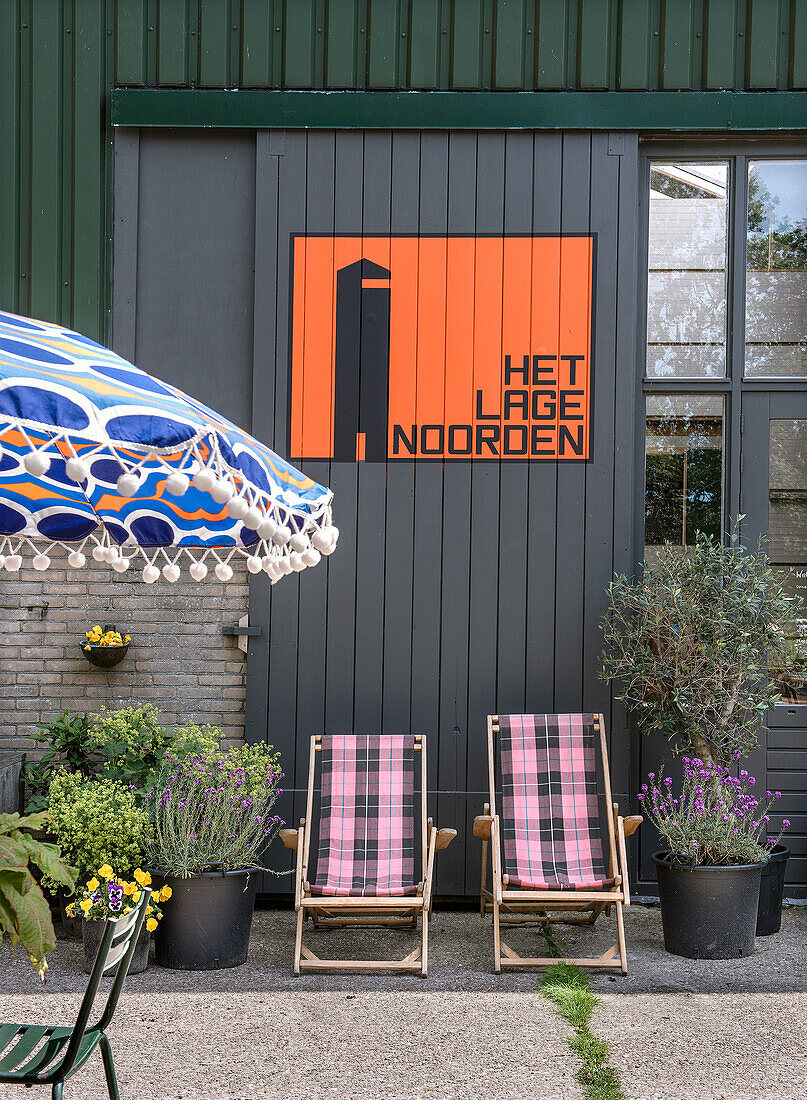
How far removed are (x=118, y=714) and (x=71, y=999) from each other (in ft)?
4.61

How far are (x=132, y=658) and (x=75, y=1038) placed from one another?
10.2ft

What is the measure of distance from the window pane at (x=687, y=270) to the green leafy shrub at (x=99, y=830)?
3528mm

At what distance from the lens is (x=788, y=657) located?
4.93 meters

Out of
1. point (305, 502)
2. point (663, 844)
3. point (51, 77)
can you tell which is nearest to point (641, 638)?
point (663, 844)

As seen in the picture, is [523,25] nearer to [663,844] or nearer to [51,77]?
[51,77]

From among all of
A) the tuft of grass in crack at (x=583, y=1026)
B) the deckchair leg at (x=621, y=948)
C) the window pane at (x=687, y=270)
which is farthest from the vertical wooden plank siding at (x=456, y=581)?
the deckchair leg at (x=621, y=948)

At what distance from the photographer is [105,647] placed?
5086 millimetres

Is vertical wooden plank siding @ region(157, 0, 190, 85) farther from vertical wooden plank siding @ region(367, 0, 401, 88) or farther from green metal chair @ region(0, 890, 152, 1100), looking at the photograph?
green metal chair @ region(0, 890, 152, 1100)

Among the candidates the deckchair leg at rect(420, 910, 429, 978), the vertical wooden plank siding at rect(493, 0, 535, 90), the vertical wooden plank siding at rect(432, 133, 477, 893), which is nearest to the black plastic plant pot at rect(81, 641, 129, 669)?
the vertical wooden plank siding at rect(432, 133, 477, 893)

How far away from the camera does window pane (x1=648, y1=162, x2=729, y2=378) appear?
17.7 ft

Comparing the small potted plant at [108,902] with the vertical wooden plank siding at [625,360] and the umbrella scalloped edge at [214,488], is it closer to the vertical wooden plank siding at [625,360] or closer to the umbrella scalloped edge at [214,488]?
the umbrella scalloped edge at [214,488]

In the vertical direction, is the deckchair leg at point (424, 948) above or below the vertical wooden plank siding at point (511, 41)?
below

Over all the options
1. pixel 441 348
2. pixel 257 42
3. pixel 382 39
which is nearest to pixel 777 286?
pixel 441 348

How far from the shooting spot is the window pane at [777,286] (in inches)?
211
